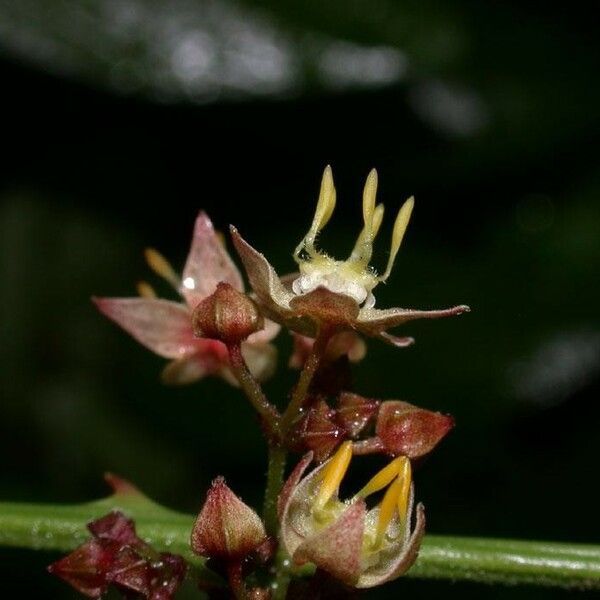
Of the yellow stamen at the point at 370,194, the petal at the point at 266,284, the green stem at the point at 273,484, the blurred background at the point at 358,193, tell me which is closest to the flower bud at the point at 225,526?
the green stem at the point at 273,484

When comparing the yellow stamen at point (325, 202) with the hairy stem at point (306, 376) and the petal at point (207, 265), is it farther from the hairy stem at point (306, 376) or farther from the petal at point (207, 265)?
the petal at point (207, 265)

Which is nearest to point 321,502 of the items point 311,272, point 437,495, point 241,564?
point 241,564

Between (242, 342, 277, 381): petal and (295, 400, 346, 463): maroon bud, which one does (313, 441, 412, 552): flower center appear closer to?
(295, 400, 346, 463): maroon bud

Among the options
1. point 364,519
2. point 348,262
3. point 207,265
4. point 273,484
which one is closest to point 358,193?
point 207,265

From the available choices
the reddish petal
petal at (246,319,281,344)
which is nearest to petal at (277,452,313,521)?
the reddish petal

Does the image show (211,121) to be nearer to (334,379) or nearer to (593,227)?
(593,227)

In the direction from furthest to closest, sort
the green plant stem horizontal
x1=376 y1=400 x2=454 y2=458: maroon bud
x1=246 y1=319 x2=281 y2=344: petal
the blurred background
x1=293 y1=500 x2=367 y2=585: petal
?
the blurred background, x1=246 y1=319 x2=281 y2=344: petal, the green plant stem horizontal, x1=376 y1=400 x2=454 y2=458: maroon bud, x1=293 y1=500 x2=367 y2=585: petal

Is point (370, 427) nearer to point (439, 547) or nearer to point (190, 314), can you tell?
point (439, 547)
